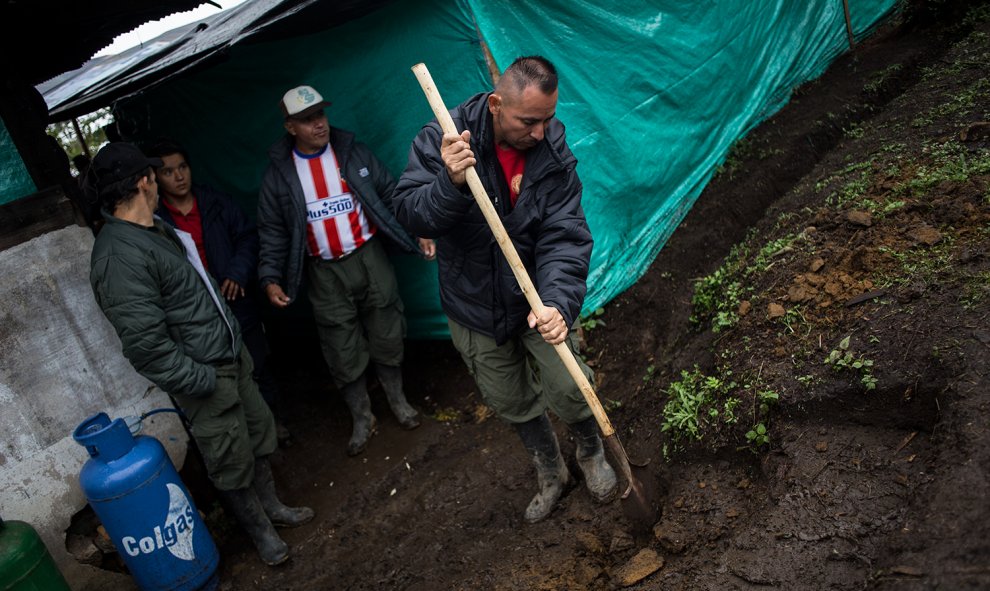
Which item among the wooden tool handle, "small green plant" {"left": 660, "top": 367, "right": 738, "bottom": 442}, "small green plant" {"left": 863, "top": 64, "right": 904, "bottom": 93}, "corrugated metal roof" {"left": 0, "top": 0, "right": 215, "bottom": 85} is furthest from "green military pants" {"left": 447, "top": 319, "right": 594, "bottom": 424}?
"small green plant" {"left": 863, "top": 64, "right": 904, "bottom": 93}

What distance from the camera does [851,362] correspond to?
2928mm

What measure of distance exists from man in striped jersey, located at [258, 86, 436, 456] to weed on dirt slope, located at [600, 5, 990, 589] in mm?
1892

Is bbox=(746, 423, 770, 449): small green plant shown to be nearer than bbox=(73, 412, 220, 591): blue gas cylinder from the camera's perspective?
Yes

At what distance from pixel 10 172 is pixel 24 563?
1.96 m

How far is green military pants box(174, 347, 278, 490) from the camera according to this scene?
11.5 feet

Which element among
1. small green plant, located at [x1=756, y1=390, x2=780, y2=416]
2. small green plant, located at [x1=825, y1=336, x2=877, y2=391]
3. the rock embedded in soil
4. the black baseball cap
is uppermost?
the black baseball cap

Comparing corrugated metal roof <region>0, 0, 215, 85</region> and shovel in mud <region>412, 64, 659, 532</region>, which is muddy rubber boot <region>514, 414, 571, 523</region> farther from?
corrugated metal roof <region>0, 0, 215, 85</region>

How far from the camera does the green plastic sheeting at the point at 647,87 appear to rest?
4629 mm

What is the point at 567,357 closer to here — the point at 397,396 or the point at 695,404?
the point at 695,404

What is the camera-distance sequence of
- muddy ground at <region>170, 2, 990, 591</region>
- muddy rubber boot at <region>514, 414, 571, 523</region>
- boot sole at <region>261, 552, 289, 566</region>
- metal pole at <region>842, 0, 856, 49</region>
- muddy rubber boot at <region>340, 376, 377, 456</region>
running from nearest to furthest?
muddy ground at <region>170, 2, 990, 591</region>, muddy rubber boot at <region>514, 414, 571, 523</region>, boot sole at <region>261, 552, 289, 566</region>, muddy rubber boot at <region>340, 376, 377, 456</region>, metal pole at <region>842, 0, 856, 49</region>

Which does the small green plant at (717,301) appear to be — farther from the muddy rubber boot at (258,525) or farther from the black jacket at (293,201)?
the muddy rubber boot at (258,525)

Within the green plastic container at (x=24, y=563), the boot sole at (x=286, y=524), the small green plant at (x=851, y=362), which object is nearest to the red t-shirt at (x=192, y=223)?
the boot sole at (x=286, y=524)

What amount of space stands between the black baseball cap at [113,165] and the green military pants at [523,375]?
168 centimetres

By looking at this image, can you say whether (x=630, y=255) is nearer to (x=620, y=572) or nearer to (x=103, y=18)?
(x=620, y=572)
